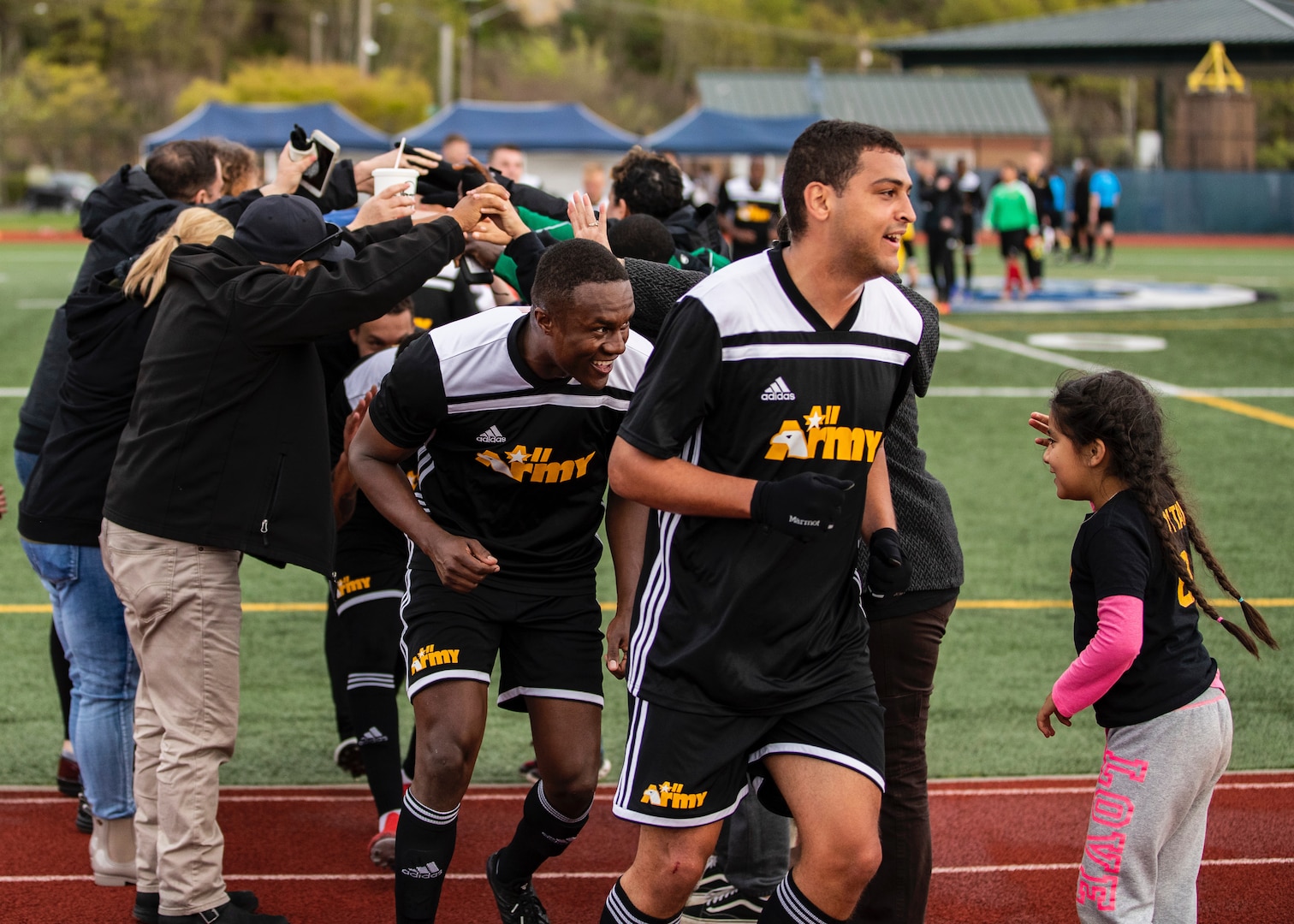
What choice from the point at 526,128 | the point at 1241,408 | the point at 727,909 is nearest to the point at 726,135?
the point at 526,128

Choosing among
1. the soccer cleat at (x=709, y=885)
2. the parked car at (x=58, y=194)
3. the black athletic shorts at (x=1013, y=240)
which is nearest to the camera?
the soccer cleat at (x=709, y=885)

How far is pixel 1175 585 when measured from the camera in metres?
3.61

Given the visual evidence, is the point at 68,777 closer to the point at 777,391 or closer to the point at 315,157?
the point at 315,157

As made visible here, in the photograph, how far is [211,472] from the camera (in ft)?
13.2

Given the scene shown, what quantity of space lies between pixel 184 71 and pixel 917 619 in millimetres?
83652

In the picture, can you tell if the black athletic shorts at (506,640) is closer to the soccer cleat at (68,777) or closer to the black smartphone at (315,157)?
the black smartphone at (315,157)

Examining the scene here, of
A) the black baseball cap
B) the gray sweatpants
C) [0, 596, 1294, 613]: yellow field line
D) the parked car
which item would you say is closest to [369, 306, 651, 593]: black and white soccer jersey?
the black baseball cap

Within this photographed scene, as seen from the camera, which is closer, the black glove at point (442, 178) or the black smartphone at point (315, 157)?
the black glove at point (442, 178)

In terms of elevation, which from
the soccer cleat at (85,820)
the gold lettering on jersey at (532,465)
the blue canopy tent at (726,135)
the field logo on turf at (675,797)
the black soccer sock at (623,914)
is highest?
the blue canopy tent at (726,135)

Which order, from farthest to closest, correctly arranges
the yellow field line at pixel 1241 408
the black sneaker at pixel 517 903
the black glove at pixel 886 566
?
the yellow field line at pixel 1241 408, the black sneaker at pixel 517 903, the black glove at pixel 886 566

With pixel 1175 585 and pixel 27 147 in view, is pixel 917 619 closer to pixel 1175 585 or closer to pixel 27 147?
pixel 1175 585

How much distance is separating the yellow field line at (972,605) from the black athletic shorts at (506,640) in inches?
146

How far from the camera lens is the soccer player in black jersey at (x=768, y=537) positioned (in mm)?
3217

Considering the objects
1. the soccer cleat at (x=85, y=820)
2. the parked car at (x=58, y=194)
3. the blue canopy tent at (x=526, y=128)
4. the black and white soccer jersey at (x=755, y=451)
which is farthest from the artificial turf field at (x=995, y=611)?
the parked car at (x=58, y=194)
